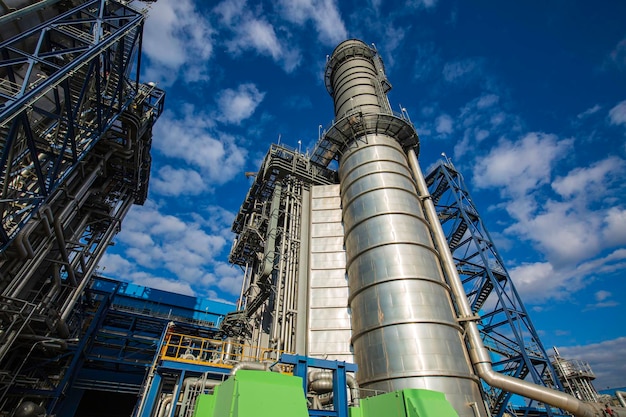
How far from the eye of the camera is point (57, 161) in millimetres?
10867

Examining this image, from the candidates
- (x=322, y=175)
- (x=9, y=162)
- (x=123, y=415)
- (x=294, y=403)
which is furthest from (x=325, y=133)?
(x=123, y=415)

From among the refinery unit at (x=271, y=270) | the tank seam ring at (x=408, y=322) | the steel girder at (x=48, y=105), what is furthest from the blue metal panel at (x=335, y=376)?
the steel girder at (x=48, y=105)

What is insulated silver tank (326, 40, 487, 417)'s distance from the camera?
12.4m

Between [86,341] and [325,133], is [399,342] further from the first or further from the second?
[86,341]

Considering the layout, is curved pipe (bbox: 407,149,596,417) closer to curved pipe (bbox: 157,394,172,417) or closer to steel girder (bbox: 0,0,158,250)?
curved pipe (bbox: 157,394,172,417)

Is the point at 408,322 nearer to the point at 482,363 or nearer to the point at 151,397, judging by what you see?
the point at 482,363

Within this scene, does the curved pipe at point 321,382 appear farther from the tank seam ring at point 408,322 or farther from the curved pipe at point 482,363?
the curved pipe at point 482,363

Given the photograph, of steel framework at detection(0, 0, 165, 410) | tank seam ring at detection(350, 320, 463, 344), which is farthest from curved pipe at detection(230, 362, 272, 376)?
steel framework at detection(0, 0, 165, 410)

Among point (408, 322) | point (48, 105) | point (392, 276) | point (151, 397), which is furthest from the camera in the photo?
point (48, 105)

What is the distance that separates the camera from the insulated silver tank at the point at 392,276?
40.5 ft

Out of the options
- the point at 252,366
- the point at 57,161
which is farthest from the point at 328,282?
the point at 57,161

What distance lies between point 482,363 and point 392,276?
536 centimetres

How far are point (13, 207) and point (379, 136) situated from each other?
63.0 feet

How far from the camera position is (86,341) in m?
18.4
